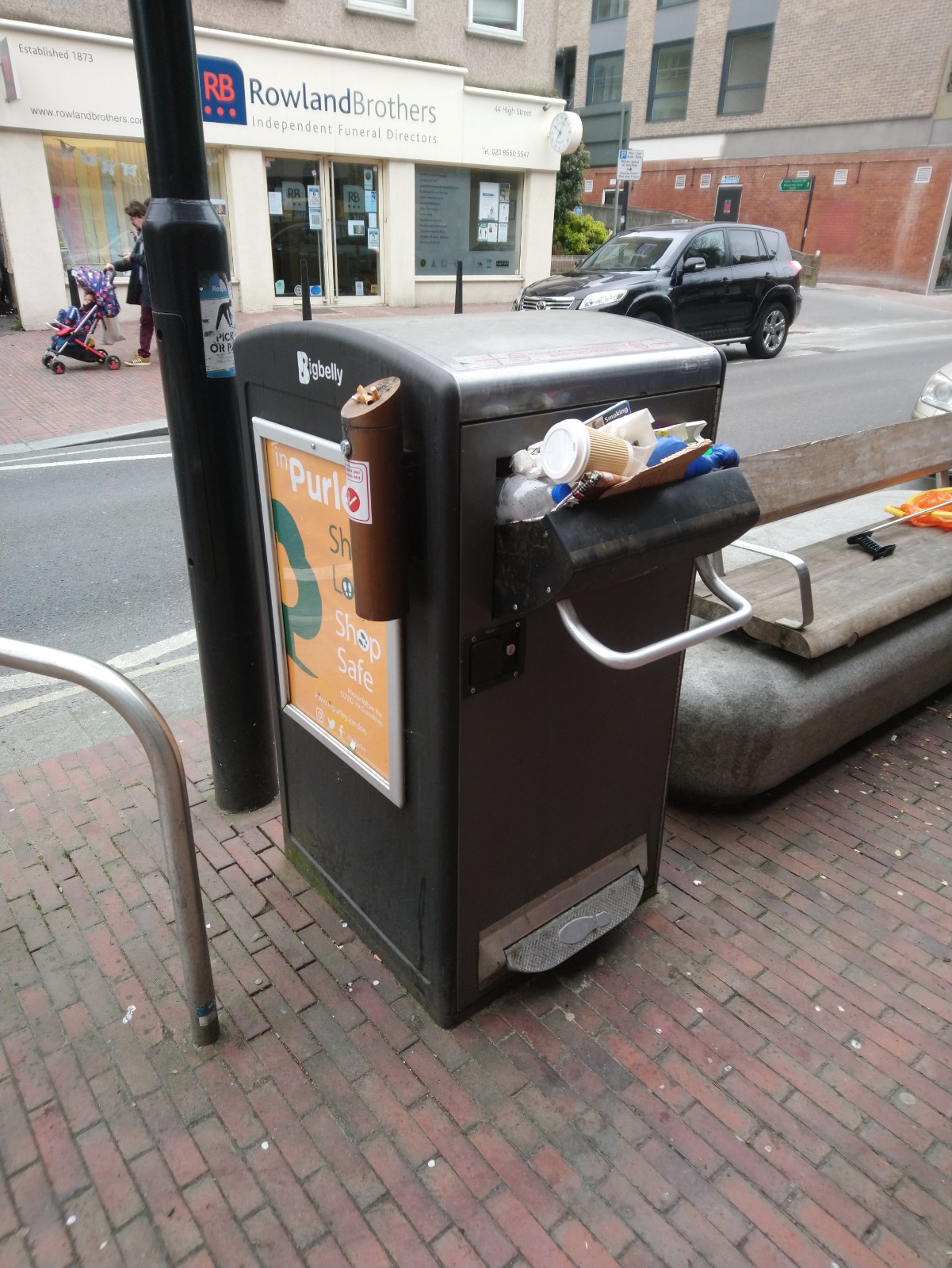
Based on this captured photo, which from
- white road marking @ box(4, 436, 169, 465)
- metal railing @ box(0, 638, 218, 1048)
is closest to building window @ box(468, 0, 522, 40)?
white road marking @ box(4, 436, 169, 465)

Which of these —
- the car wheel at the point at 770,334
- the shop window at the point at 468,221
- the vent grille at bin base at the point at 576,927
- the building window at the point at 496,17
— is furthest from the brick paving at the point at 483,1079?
the building window at the point at 496,17

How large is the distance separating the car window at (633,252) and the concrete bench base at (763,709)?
426 inches

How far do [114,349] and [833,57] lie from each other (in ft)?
87.3

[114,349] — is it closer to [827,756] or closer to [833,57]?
[827,756]

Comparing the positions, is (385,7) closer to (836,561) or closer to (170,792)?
(836,561)

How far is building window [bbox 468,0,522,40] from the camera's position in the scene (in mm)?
Answer: 16641

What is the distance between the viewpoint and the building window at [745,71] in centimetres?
3083

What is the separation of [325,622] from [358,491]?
69 centimetres

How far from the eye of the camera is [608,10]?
35.0m

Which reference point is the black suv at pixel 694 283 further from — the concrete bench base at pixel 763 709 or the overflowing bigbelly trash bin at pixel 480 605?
the overflowing bigbelly trash bin at pixel 480 605

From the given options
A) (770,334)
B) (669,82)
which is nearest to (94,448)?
(770,334)

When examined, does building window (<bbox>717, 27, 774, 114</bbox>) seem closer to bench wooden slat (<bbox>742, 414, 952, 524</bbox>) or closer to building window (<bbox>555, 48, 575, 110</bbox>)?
building window (<bbox>555, 48, 575, 110</bbox>)

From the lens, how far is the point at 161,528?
253 inches

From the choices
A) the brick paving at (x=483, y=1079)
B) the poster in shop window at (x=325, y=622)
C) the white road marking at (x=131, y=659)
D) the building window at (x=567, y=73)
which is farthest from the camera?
the building window at (x=567, y=73)
